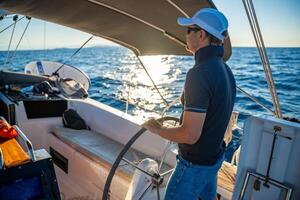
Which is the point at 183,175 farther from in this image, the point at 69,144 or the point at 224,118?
the point at 69,144

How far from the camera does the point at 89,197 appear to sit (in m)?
3.14

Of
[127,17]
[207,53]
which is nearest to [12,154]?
[207,53]

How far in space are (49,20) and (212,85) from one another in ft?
6.06

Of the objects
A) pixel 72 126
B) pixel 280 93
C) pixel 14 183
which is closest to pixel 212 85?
pixel 14 183

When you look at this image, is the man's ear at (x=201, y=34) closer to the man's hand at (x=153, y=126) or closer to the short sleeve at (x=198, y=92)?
the short sleeve at (x=198, y=92)

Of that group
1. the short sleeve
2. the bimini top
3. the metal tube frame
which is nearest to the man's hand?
the short sleeve

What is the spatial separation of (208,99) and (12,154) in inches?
49.5

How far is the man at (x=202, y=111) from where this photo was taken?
1.22 metres

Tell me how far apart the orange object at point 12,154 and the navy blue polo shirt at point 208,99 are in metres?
0.94

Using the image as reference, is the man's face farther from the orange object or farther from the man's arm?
the orange object

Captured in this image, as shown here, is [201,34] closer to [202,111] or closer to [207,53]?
[207,53]

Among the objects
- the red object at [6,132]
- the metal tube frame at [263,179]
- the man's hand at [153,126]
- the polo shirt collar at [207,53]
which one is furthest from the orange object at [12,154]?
the metal tube frame at [263,179]

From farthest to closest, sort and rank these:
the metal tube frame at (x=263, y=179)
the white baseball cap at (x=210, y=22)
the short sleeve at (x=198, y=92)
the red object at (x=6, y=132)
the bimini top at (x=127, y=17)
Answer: the bimini top at (x=127, y=17), the red object at (x=6, y=132), the metal tube frame at (x=263, y=179), the white baseball cap at (x=210, y=22), the short sleeve at (x=198, y=92)

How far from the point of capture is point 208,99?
48.2 inches
